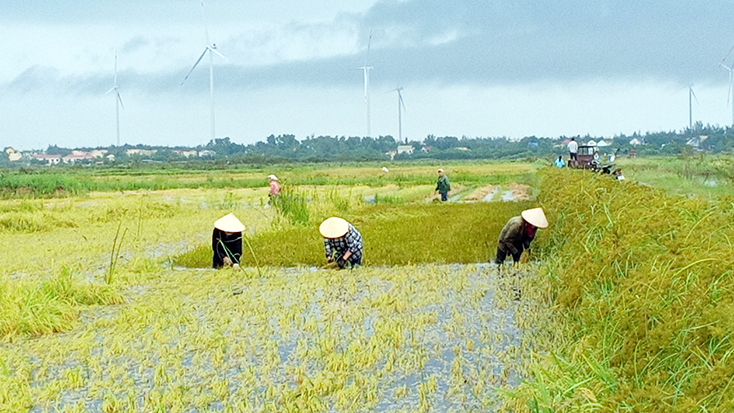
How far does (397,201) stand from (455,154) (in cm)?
8146

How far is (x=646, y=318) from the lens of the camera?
4.52m

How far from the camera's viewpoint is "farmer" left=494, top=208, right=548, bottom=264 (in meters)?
8.47

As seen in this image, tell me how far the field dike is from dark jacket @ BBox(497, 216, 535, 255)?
5.11 feet

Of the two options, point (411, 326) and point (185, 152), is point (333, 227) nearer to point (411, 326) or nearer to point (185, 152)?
point (411, 326)

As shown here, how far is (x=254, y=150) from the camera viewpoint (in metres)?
118

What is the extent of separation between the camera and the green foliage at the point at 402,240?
1078cm

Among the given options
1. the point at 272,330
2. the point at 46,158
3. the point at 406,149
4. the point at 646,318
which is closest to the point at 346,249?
the point at 272,330

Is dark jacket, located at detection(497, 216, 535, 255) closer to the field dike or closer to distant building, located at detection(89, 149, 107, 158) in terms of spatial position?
the field dike

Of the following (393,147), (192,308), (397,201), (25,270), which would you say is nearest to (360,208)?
(397,201)

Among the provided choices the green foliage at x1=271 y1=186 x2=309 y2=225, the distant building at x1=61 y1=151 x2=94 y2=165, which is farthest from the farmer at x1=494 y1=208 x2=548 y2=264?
the distant building at x1=61 y1=151 x2=94 y2=165

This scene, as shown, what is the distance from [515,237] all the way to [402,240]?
140 inches

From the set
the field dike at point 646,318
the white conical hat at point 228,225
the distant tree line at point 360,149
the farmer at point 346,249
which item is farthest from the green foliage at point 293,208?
the distant tree line at point 360,149

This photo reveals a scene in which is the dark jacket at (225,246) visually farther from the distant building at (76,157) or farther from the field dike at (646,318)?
the distant building at (76,157)

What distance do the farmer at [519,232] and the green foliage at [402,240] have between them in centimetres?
102
